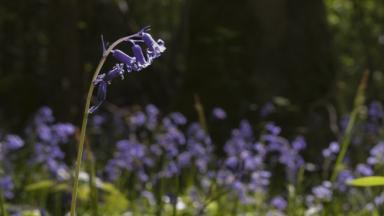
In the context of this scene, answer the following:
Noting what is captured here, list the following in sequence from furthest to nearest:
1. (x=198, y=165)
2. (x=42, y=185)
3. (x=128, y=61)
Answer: (x=198, y=165) → (x=42, y=185) → (x=128, y=61)

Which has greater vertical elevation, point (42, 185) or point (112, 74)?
point (42, 185)

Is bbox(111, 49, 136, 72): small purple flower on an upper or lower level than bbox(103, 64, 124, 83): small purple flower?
upper

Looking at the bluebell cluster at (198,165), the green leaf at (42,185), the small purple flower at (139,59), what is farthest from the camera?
the bluebell cluster at (198,165)

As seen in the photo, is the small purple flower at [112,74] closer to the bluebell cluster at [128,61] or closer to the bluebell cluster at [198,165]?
the bluebell cluster at [128,61]

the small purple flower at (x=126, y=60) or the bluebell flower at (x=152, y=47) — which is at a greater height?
the bluebell flower at (x=152, y=47)

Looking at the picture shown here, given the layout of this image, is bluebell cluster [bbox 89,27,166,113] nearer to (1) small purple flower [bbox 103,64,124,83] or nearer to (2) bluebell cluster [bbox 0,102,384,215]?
(1) small purple flower [bbox 103,64,124,83]

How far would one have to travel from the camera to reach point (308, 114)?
780 centimetres

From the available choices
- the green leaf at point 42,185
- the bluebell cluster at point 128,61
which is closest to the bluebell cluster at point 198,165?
the green leaf at point 42,185

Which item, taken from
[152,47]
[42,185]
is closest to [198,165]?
[42,185]

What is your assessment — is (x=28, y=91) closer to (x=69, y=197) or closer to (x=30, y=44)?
(x=30, y=44)

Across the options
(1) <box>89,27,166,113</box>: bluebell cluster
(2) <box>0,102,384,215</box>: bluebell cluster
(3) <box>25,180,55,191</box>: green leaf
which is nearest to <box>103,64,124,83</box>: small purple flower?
(1) <box>89,27,166,113</box>: bluebell cluster

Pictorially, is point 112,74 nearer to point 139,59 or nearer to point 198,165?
point 139,59

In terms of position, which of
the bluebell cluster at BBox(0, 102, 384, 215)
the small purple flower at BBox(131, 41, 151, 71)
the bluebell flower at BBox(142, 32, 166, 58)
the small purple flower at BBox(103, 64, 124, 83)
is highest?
the bluebell cluster at BBox(0, 102, 384, 215)

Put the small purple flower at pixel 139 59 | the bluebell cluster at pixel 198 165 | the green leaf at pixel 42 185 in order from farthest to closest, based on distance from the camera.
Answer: the bluebell cluster at pixel 198 165
the green leaf at pixel 42 185
the small purple flower at pixel 139 59
